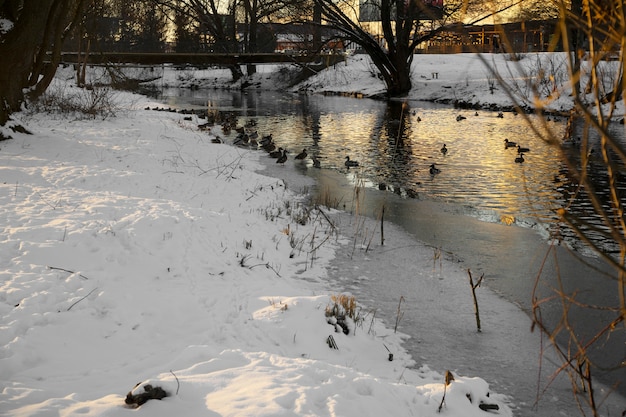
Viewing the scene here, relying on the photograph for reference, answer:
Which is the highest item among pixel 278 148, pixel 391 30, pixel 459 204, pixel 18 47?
pixel 391 30

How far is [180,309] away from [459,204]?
262 inches

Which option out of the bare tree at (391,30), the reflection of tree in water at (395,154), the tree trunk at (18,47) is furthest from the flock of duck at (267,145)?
the bare tree at (391,30)

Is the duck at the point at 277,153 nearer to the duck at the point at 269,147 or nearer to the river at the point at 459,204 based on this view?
the river at the point at 459,204

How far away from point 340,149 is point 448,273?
1037cm

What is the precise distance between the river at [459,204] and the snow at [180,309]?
399mm

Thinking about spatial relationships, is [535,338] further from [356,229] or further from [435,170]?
[435,170]

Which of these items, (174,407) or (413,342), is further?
(413,342)

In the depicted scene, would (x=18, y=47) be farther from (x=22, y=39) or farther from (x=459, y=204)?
(x=459, y=204)

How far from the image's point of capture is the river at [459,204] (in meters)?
5.78

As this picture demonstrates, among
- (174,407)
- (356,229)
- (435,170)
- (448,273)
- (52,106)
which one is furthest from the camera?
(52,106)

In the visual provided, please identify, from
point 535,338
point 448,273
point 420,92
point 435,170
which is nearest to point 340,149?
point 435,170

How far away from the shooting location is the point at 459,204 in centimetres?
1084

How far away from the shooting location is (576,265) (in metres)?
7.54

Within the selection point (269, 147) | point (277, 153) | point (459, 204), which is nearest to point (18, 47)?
point (277, 153)
